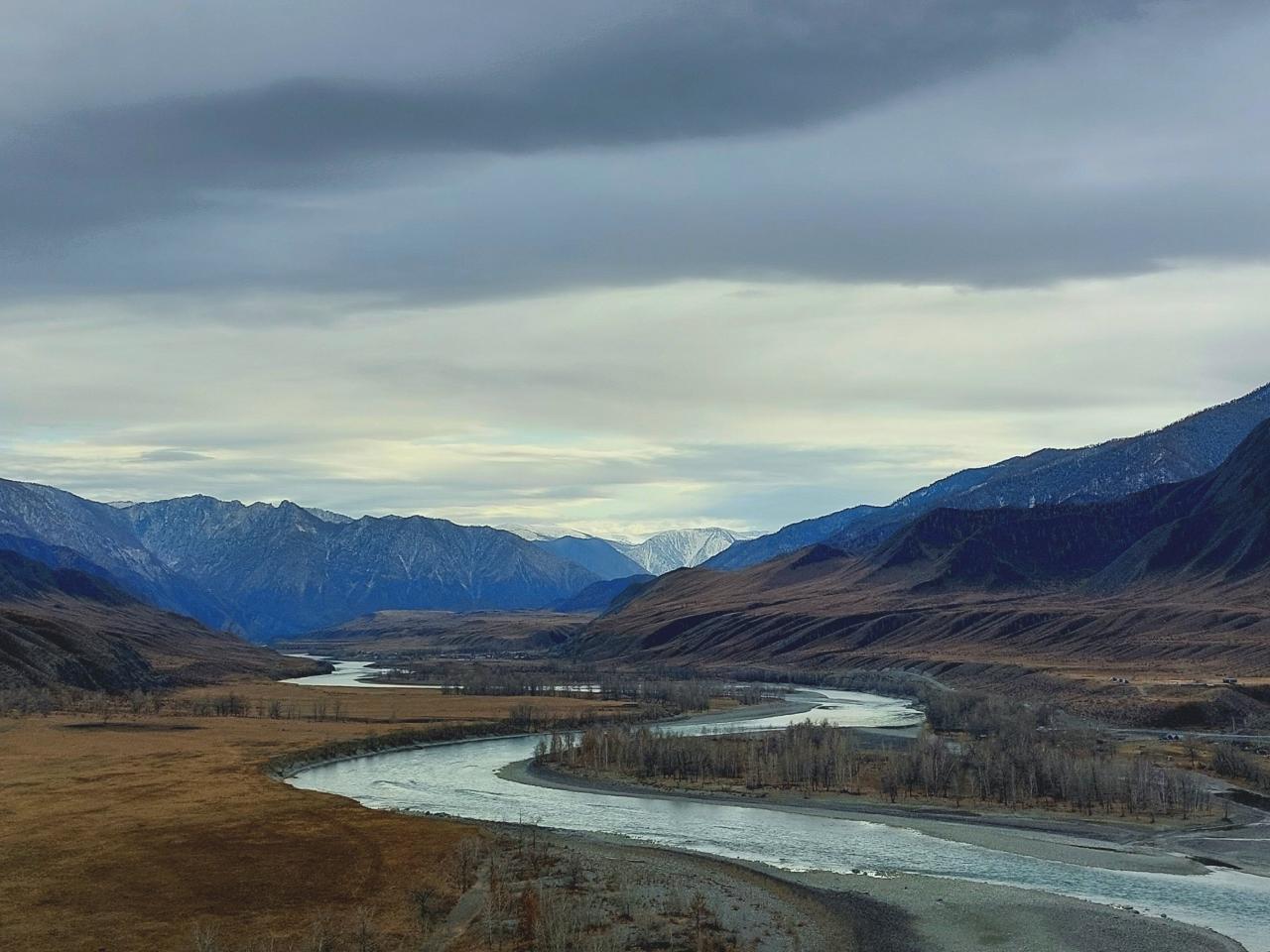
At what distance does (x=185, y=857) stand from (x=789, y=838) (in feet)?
161

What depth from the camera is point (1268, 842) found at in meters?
107

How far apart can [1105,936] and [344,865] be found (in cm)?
4963

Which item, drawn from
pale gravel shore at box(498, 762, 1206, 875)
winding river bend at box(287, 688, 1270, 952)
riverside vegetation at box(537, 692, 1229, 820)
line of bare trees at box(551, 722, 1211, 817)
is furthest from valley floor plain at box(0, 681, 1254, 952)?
line of bare trees at box(551, 722, 1211, 817)

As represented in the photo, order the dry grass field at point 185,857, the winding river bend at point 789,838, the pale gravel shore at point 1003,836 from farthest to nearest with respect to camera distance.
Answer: the pale gravel shore at point 1003,836
the winding river bend at point 789,838
the dry grass field at point 185,857

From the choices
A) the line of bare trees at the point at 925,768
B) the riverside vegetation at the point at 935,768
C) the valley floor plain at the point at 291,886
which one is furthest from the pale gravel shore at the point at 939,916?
the line of bare trees at the point at 925,768

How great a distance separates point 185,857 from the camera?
9031cm

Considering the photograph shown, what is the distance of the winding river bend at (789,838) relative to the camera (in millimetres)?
87938

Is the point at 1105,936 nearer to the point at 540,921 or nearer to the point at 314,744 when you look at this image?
the point at 540,921

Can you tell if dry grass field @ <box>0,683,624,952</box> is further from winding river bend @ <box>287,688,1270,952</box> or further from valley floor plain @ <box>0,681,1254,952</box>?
winding river bend @ <box>287,688,1270,952</box>

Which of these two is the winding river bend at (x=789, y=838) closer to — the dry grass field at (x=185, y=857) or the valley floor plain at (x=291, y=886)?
the valley floor plain at (x=291, y=886)

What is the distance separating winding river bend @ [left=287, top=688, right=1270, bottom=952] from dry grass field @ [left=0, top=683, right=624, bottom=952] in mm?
13635

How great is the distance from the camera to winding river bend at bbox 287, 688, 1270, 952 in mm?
87938

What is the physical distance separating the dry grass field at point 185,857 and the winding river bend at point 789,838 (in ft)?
44.7

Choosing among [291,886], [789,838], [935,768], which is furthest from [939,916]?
[935,768]
